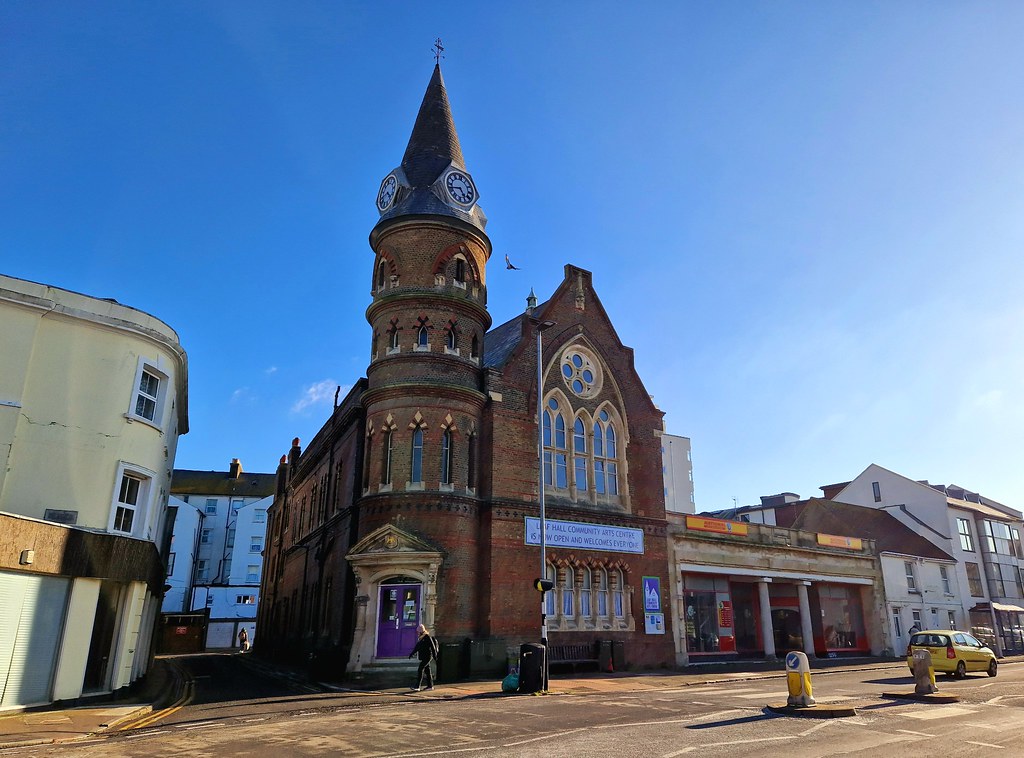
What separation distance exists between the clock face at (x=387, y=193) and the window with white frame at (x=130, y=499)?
14.4m

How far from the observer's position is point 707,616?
1297 inches

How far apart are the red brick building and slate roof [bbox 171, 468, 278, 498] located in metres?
50.7

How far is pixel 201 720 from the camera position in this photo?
14328mm

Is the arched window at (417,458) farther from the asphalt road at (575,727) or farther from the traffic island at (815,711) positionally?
the traffic island at (815,711)

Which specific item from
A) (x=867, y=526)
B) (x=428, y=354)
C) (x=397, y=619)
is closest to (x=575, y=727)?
(x=397, y=619)

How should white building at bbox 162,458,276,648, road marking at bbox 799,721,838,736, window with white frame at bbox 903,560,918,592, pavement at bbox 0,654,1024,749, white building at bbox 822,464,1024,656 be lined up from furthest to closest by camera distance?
white building at bbox 162,458,276,648, white building at bbox 822,464,1024,656, window with white frame at bbox 903,560,918,592, pavement at bbox 0,654,1024,749, road marking at bbox 799,721,838,736

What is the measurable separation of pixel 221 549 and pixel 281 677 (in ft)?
180

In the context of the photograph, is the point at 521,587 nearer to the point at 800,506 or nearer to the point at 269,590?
the point at 269,590

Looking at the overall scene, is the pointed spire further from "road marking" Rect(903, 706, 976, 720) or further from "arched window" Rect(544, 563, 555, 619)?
"road marking" Rect(903, 706, 976, 720)

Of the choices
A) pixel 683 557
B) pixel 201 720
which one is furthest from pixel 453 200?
pixel 201 720

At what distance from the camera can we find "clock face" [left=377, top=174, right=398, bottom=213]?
1128 inches

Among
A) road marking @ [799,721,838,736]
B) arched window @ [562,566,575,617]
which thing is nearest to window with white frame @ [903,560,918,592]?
arched window @ [562,566,575,617]

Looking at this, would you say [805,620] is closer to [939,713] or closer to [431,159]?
[939,713]

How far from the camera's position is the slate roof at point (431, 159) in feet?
92.0
